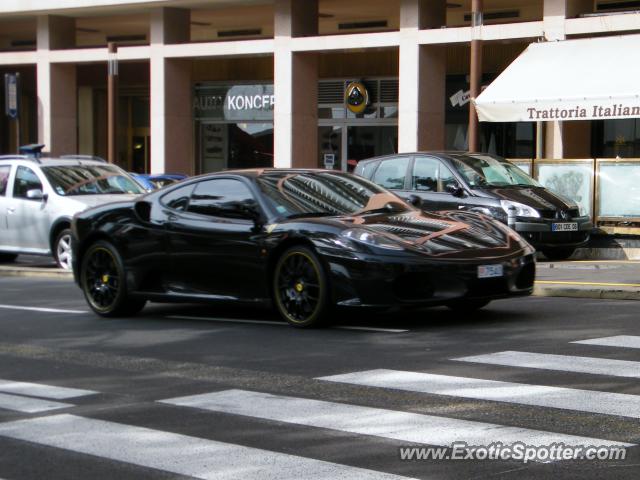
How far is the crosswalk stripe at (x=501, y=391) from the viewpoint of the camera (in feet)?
22.4

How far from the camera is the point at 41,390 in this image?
7973 mm

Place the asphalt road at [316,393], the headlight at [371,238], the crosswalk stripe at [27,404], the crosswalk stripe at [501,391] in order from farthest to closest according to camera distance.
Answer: the headlight at [371,238]
the crosswalk stripe at [27,404]
the crosswalk stripe at [501,391]
the asphalt road at [316,393]

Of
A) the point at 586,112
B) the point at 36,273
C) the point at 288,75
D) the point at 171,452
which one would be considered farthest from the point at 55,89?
the point at 171,452

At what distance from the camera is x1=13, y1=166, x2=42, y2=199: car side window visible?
18.7m

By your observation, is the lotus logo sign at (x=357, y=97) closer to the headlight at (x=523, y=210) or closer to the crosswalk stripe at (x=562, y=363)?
the headlight at (x=523, y=210)

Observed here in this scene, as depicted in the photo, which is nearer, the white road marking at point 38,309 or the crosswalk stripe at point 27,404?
the crosswalk stripe at point 27,404

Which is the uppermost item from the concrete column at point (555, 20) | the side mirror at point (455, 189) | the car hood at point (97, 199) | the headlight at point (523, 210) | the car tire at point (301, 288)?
the concrete column at point (555, 20)

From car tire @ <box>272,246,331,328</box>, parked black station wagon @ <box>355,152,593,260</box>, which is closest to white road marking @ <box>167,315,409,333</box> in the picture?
car tire @ <box>272,246,331,328</box>

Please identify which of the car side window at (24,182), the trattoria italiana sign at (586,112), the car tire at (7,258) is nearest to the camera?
the car side window at (24,182)

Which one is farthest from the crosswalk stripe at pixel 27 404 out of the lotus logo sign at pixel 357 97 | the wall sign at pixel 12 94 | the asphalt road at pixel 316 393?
the lotus logo sign at pixel 357 97

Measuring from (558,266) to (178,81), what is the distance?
18.0 meters

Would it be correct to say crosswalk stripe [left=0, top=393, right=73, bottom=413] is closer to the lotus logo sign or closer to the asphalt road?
the asphalt road

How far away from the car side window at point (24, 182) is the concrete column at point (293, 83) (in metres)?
12.2

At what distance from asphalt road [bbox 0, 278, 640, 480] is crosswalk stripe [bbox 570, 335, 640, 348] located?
3 centimetres
